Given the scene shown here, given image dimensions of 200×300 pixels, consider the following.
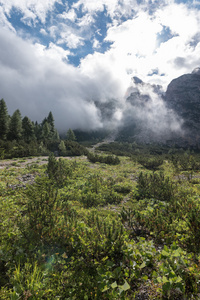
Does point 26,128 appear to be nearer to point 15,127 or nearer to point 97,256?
point 15,127

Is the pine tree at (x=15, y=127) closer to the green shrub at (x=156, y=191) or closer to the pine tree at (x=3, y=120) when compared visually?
the pine tree at (x=3, y=120)

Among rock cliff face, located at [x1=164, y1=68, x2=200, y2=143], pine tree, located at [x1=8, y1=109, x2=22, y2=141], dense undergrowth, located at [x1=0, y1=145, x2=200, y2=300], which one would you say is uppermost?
rock cliff face, located at [x1=164, y1=68, x2=200, y2=143]

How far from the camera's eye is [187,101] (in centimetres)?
12181

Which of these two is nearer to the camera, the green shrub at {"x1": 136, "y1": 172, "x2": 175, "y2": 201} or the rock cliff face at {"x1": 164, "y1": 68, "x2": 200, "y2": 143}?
the green shrub at {"x1": 136, "y1": 172, "x2": 175, "y2": 201}

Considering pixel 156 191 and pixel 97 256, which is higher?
pixel 156 191

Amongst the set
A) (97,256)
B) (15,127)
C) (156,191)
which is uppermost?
(15,127)

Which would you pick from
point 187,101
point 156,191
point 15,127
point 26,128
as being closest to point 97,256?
point 156,191

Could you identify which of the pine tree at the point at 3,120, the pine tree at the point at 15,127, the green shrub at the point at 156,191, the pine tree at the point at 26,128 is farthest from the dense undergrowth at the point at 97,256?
the pine tree at the point at 26,128

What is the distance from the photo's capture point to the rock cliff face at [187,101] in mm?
107319

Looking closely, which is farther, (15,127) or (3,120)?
(15,127)

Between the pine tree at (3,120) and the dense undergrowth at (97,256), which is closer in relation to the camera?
the dense undergrowth at (97,256)

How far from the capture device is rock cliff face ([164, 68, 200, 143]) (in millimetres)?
107319

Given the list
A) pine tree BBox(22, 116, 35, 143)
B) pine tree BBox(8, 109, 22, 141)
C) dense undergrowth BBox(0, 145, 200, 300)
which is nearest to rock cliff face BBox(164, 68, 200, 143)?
pine tree BBox(22, 116, 35, 143)

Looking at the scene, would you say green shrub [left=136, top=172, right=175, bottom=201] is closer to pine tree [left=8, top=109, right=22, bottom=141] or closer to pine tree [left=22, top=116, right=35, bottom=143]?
pine tree [left=8, top=109, right=22, bottom=141]
